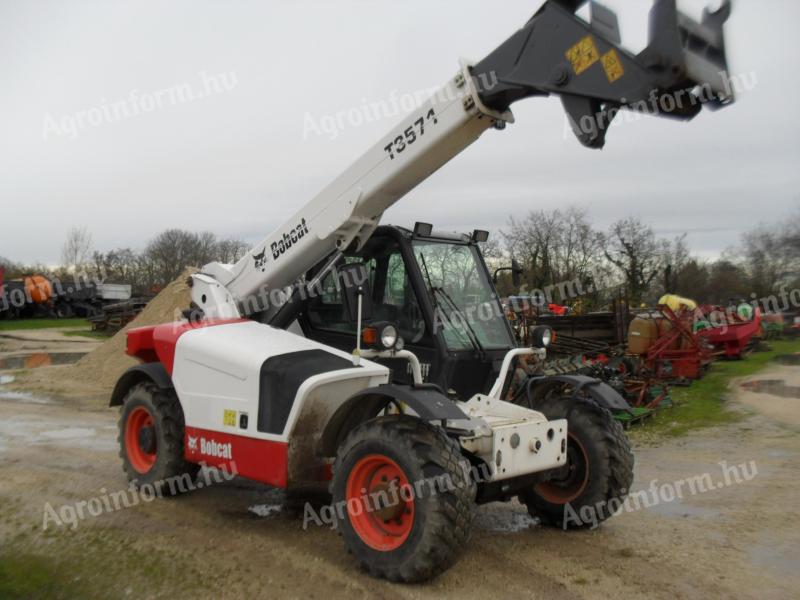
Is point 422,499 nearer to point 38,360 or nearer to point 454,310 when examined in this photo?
point 454,310

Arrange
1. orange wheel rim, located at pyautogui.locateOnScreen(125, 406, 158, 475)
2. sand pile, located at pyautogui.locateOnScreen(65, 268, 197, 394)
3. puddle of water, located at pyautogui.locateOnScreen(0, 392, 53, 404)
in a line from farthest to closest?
sand pile, located at pyautogui.locateOnScreen(65, 268, 197, 394), puddle of water, located at pyautogui.locateOnScreen(0, 392, 53, 404), orange wheel rim, located at pyautogui.locateOnScreen(125, 406, 158, 475)

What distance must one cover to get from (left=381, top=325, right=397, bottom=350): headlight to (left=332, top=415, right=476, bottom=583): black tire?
561 mm

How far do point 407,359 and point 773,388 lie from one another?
11.5 meters

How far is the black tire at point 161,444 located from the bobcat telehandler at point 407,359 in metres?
0.02

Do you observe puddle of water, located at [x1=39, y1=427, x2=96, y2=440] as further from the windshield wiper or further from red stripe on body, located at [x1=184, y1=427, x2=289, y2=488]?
the windshield wiper

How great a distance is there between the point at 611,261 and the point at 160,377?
136ft

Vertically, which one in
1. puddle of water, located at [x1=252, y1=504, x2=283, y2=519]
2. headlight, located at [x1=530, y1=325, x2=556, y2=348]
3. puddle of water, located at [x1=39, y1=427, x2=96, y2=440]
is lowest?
puddle of water, located at [x1=252, y1=504, x2=283, y2=519]

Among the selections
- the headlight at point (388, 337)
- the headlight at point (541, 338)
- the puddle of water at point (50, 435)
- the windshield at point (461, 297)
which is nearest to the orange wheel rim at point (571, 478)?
the headlight at point (541, 338)

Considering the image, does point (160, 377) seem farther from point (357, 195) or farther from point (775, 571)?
point (775, 571)

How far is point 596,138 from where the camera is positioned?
4141 millimetres

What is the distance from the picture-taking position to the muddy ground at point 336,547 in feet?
14.0

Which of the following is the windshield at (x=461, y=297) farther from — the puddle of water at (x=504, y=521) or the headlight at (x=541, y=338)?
the puddle of water at (x=504, y=521)

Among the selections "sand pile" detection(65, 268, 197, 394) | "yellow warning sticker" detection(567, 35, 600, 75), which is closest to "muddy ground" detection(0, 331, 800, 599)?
"yellow warning sticker" detection(567, 35, 600, 75)

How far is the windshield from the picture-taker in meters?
5.38
